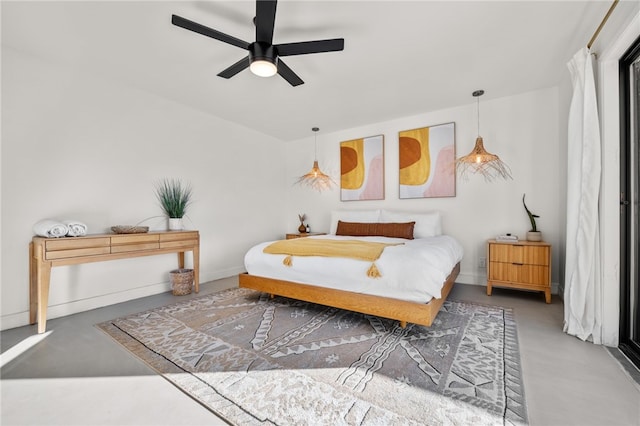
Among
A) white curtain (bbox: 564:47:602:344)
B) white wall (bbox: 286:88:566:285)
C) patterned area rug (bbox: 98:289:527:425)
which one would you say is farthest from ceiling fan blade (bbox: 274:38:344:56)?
white wall (bbox: 286:88:566:285)

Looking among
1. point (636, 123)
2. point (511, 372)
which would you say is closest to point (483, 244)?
A: point (636, 123)

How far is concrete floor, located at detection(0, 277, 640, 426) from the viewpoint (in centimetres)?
131

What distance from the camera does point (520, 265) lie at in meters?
3.04

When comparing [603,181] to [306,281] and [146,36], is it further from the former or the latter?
[146,36]

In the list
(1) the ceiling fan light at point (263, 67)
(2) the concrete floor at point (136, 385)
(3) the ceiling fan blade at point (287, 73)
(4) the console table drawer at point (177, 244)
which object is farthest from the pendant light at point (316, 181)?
(2) the concrete floor at point (136, 385)

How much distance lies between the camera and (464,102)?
3.72 metres

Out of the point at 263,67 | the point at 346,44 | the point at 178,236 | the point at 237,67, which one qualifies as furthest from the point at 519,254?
the point at 178,236

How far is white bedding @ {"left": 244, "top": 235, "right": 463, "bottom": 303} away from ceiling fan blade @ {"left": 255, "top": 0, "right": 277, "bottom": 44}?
1.84 metres

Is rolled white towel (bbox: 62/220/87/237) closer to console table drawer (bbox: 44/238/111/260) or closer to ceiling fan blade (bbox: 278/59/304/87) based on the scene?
console table drawer (bbox: 44/238/111/260)

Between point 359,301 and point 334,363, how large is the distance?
24.9 inches

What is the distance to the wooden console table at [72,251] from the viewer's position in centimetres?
229

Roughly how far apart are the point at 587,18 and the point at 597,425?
2762mm

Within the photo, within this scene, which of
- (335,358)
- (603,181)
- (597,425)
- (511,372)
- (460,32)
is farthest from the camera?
(460,32)

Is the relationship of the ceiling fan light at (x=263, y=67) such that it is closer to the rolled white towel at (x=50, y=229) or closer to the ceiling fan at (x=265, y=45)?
the ceiling fan at (x=265, y=45)
